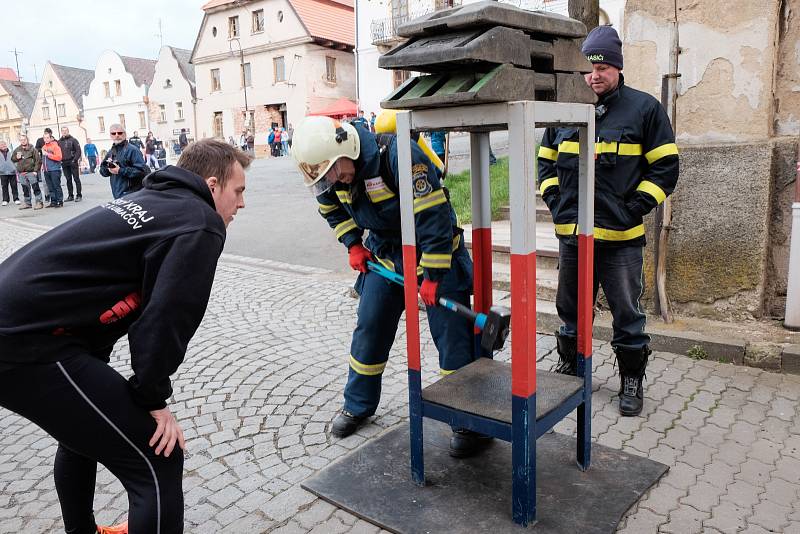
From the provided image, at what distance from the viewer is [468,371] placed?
10.4ft

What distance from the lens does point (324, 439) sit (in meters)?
3.52

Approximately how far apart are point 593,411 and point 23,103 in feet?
235

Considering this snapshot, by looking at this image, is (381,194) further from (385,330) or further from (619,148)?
(619,148)

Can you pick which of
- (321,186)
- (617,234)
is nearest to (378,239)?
(321,186)

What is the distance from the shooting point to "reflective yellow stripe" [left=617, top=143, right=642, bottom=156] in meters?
3.46

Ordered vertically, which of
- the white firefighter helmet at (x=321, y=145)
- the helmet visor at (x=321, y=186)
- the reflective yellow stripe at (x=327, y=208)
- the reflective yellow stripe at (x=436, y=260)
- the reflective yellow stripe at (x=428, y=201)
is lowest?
the reflective yellow stripe at (x=436, y=260)

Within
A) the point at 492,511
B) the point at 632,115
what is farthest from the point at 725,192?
the point at 492,511

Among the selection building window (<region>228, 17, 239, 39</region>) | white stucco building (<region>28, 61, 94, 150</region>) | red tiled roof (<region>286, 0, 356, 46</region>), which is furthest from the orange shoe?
white stucco building (<region>28, 61, 94, 150</region>)

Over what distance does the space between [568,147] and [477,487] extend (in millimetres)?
1862

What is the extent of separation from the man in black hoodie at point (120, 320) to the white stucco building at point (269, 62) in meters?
35.6

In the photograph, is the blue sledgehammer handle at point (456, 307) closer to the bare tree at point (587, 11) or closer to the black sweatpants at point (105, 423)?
the black sweatpants at point (105, 423)

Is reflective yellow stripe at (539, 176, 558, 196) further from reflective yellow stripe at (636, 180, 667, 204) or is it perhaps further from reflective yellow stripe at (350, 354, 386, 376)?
reflective yellow stripe at (350, 354, 386, 376)

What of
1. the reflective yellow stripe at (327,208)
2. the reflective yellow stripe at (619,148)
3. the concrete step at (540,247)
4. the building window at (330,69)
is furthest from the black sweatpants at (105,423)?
the building window at (330,69)

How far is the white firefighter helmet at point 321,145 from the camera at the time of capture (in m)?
2.94
